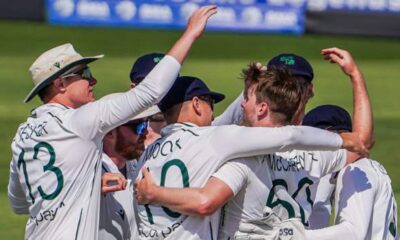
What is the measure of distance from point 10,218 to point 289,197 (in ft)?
16.8

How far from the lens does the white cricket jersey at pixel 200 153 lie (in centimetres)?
548

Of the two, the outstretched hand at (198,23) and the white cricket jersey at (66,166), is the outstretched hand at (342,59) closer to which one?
the outstretched hand at (198,23)

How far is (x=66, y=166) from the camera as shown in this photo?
19.5 feet

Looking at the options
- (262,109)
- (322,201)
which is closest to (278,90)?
(262,109)

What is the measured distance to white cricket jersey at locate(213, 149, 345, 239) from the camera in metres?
5.50

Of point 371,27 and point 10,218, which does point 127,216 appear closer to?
point 10,218

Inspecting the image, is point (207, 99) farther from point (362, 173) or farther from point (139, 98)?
point (362, 173)

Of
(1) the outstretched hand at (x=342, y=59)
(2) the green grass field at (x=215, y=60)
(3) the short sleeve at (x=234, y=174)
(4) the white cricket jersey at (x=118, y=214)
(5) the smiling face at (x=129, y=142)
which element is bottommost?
(2) the green grass field at (x=215, y=60)

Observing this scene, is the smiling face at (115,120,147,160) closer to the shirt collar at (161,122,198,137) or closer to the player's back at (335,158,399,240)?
the shirt collar at (161,122,198,137)

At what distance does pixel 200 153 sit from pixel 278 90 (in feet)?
1.63

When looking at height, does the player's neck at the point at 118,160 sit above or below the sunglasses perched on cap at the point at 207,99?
below

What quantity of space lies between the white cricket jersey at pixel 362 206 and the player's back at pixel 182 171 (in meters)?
0.58

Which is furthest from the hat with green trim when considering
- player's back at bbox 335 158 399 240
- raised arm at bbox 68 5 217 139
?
player's back at bbox 335 158 399 240

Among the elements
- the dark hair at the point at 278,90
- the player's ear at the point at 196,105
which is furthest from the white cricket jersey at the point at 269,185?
the player's ear at the point at 196,105
